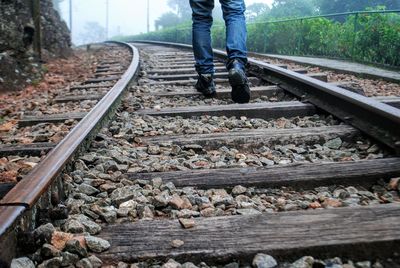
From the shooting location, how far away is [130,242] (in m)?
1.15

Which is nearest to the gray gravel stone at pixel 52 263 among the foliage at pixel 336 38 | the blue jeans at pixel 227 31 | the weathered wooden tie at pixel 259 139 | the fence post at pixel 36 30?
the weathered wooden tie at pixel 259 139

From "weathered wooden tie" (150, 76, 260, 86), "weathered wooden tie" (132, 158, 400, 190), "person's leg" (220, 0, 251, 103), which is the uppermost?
"person's leg" (220, 0, 251, 103)

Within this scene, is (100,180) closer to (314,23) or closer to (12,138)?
(12,138)

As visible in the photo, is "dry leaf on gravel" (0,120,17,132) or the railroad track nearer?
the railroad track

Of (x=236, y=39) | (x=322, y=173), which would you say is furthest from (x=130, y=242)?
(x=236, y=39)

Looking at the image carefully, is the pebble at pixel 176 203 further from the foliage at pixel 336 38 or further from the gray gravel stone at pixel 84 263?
the foliage at pixel 336 38

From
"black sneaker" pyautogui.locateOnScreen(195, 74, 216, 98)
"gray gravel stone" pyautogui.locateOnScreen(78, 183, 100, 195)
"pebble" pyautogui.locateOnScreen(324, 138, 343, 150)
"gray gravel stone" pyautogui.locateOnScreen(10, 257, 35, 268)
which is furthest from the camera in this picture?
"black sneaker" pyautogui.locateOnScreen(195, 74, 216, 98)

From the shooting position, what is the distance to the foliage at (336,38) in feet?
28.9

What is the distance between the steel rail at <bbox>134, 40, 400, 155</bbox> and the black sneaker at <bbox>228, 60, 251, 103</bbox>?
1.32ft

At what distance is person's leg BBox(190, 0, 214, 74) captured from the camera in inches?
136

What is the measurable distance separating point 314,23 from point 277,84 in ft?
33.0

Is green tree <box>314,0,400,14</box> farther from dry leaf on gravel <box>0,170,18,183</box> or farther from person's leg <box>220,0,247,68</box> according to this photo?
dry leaf on gravel <box>0,170,18,183</box>

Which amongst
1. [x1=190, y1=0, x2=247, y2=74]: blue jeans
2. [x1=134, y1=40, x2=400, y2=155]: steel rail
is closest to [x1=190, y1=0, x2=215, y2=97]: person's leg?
[x1=190, y1=0, x2=247, y2=74]: blue jeans

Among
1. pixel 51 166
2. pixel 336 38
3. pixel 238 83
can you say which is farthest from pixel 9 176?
pixel 336 38
